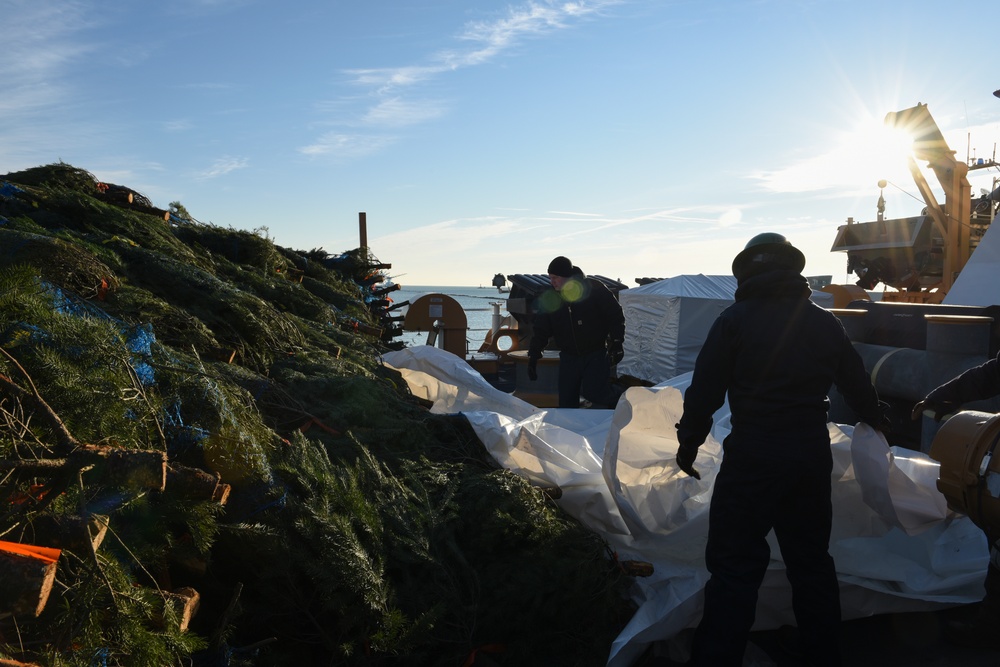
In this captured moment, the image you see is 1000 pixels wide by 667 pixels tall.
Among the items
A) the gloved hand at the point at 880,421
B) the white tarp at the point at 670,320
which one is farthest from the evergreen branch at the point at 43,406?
the white tarp at the point at 670,320

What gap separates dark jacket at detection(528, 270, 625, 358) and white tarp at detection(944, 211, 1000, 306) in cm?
589

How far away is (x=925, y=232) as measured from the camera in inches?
738

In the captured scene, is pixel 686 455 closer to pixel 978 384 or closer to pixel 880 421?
pixel 880 421

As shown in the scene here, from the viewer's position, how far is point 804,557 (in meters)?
3.21

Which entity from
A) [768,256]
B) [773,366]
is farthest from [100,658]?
[768,256]

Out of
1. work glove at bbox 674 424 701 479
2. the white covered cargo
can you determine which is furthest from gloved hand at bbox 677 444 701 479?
the white covered cargo

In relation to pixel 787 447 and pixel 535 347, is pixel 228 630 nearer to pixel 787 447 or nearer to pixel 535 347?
pixel 787 447

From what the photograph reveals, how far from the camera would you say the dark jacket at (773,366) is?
122 inches

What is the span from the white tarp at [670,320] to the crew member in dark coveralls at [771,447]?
798cm

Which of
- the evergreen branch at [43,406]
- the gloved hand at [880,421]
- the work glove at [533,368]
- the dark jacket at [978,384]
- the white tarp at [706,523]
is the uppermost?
the evergreen branch at [43,406]

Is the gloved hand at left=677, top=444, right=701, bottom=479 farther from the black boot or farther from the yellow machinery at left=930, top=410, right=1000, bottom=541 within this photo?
the black boot

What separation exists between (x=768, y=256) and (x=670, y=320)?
8.39m

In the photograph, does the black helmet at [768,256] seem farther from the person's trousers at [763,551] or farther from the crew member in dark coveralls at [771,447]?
the person's trousers at [763,551]

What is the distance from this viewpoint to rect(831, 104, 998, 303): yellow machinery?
13.8 meters
